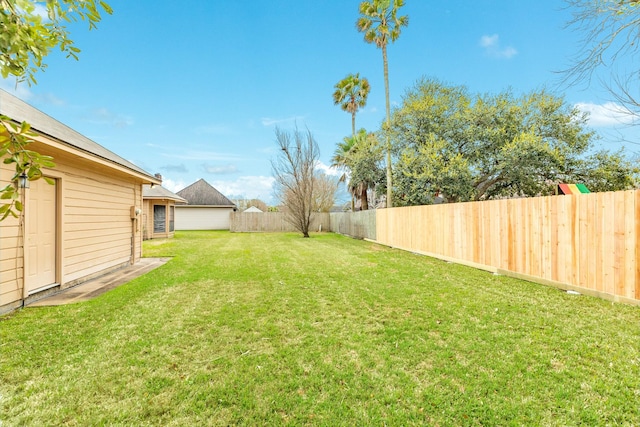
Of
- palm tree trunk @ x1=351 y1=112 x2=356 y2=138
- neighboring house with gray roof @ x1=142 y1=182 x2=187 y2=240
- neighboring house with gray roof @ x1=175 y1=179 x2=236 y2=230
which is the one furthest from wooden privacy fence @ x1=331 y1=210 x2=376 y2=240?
neighboring house with gray roof @ x1=142 y1=182 x2=187 y2=240

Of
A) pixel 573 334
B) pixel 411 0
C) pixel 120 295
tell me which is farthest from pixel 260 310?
pixel 411 0

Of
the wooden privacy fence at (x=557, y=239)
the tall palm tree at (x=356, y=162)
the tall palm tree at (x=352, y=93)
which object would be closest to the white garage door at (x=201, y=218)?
the tall palm tree at (x=356, y=162)

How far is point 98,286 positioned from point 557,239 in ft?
27.4

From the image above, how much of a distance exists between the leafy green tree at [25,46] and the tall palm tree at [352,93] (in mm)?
19859

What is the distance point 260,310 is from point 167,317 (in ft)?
3.82

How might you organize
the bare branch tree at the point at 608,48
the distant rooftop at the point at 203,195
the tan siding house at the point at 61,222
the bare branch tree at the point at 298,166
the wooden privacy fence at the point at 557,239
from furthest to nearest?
the distant rooftop at the point at 203,195, the bare branch tree at the point at 298,166, the wooden privacy fence at the point at 557,239, the tan siding house at the point at 61,222, the bare branch tree at the point at 608,48

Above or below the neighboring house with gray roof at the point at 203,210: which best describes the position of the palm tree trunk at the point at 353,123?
above

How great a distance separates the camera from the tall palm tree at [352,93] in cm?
1923

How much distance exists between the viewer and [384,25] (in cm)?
1324

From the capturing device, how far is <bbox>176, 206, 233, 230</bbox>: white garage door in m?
21.9

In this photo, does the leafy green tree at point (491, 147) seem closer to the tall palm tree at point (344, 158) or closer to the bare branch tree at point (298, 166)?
the bare branch tree at point (298, 166)

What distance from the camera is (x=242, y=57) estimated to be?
1170cm

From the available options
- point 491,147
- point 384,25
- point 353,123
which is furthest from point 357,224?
point 384,25

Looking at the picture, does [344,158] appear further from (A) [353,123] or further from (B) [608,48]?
(B) [608,48]
